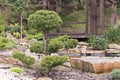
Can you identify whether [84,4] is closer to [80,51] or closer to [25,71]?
[80,51]

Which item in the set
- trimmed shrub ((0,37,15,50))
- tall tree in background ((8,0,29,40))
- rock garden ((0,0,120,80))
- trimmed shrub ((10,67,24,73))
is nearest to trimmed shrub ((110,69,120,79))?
rock garden ((0,0,120,80))

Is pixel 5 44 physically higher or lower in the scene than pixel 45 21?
lower

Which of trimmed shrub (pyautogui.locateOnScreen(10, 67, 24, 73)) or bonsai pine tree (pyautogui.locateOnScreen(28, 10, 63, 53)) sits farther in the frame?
bonsai pine tree (pyautogui.locateOnScreen(28, 10, 63, 53))

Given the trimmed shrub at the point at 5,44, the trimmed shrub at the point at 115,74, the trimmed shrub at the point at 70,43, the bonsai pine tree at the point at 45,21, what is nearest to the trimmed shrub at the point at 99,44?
the trimmed shrub at the point at 70,43

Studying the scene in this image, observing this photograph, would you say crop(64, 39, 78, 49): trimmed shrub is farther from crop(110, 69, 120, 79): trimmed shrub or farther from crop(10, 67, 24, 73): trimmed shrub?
crop(110, 69, 120, 79): trimmed shrub

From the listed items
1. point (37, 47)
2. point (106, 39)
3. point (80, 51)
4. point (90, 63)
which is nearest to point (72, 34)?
point (106, 39)

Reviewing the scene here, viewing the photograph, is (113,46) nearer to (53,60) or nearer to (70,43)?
(70,43)

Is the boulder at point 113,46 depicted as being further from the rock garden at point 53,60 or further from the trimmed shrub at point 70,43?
the trimmed shrub at point 70,43

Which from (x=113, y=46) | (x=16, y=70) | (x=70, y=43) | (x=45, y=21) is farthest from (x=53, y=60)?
(x=113, y=46)

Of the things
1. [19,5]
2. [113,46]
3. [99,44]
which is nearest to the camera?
[99,44]

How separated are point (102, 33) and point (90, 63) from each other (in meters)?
7.04

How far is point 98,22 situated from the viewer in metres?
16.4

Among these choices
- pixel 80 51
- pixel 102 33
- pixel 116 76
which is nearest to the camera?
pixel 116 76

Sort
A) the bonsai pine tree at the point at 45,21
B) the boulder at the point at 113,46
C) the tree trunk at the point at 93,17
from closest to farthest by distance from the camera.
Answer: the bonsai pine tree at the point at 45,21, the boulder at the point at 113,46, the tree trunk at the point at 93,17
